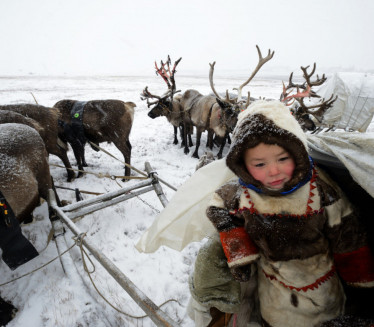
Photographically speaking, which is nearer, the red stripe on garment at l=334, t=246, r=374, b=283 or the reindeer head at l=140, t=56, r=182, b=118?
the red stripe on garment at l=334, t=246, r=374, b=283

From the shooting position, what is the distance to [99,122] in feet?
16.1

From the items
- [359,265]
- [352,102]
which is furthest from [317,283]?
[352,102]

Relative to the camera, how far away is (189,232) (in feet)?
5.52

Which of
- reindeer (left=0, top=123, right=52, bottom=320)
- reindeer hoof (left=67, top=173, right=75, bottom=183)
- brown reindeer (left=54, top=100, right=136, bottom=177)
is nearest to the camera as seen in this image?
reindeer (left=0, top=123, right=52, bottom=320)

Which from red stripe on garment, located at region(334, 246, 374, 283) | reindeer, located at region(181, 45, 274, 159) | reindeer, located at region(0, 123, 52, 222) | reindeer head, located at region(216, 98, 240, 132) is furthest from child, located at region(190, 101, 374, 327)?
reindeer head, located at region(216, 98, 240, 132)

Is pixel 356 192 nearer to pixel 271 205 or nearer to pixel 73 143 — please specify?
pixel 271 205

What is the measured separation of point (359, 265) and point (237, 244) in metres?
0.66

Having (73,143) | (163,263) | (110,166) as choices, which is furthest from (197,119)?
(163,263)

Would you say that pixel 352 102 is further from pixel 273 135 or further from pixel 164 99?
pixel 273 135

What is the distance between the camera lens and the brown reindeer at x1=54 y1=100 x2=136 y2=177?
4.92 metres

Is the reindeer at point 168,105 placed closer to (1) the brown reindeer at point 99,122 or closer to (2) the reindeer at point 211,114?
(2) the reindeer at point 211,114

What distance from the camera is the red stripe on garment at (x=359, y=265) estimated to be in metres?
1.13

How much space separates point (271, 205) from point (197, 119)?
611 cm

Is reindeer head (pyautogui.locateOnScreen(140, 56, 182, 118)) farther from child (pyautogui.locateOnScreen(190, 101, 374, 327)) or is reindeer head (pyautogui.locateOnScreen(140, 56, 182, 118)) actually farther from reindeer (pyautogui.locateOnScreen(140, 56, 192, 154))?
child (pyautogui.locateOnScreen(190, 101, 374, 327))
